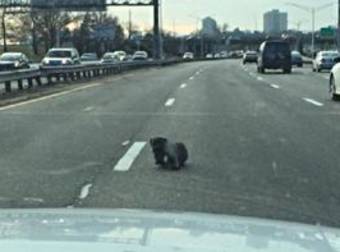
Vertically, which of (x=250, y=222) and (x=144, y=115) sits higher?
(x=250, y=222)

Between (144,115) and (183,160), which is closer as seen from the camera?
(183,160)

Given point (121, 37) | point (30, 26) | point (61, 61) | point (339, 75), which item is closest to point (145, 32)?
point (121, 37)

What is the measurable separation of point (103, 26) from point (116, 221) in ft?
362

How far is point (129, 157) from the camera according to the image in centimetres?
1265

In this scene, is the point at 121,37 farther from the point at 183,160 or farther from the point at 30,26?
the point at 183,160

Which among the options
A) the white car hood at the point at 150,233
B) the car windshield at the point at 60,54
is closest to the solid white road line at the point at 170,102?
the white car hood at the point at 150,233

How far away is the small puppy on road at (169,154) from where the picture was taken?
457 inches

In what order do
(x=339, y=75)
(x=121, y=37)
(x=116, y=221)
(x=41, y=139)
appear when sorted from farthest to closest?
1. (x=121, y=37)
2. (x=339, y=75)
3. (x=41, y=139)
4. (x=116, y=221)

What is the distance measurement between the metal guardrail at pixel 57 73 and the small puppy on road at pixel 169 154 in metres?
16.8

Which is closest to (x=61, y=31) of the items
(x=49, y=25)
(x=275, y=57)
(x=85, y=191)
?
(x=49, y=25)

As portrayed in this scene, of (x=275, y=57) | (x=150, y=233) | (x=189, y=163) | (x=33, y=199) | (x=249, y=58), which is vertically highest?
(x=150, y=233)

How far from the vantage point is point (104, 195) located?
9.49 metres

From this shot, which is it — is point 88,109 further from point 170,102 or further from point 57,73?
point 57,73

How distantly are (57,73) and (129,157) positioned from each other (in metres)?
26.0
